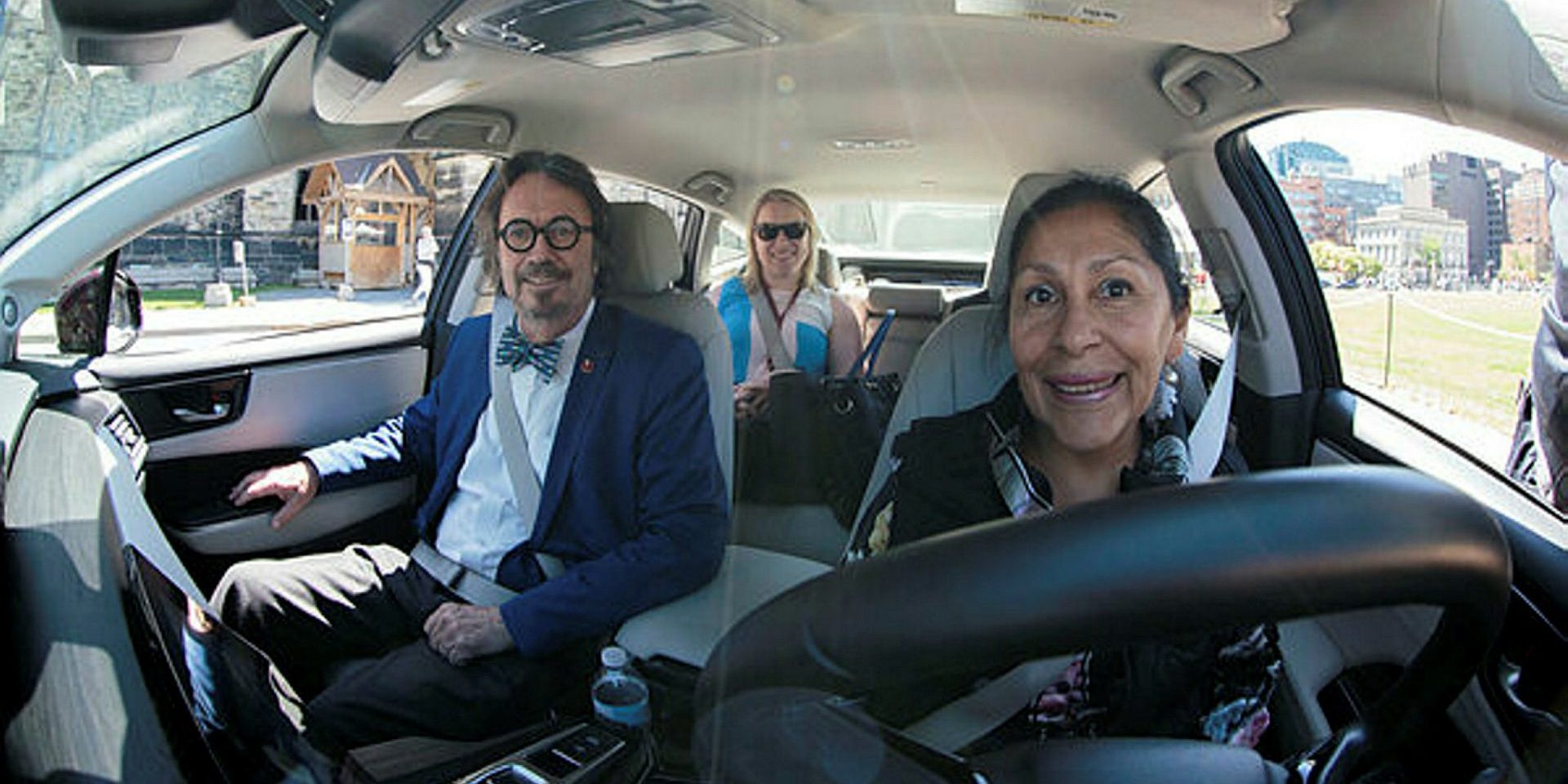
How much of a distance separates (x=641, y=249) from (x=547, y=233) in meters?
0.27

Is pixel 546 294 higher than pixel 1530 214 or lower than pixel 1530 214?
lower

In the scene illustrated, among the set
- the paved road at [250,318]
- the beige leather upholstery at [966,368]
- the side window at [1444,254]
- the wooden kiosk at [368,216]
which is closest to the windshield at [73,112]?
the wooden kiosk at [368,216]

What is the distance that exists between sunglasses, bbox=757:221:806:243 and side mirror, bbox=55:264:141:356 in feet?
7.56

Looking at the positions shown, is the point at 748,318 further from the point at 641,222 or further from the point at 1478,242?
the point at 1478,242

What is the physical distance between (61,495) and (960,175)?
3116 millimetres

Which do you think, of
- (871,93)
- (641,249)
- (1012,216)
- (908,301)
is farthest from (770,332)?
(1012,216)

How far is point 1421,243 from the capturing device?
5.56 ft

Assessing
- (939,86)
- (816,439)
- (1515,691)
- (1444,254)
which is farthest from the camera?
(816,439)

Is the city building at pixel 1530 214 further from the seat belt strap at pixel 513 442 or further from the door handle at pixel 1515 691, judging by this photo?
the seat belt strap at pixel 513 442

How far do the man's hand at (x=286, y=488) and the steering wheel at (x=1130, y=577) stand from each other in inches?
79.0

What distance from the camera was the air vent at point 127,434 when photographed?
5.53ft

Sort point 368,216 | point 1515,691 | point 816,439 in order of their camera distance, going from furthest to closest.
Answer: point 816,439 → point 368,216 → point 1515,691

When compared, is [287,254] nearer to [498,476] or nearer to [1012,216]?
[498,476]

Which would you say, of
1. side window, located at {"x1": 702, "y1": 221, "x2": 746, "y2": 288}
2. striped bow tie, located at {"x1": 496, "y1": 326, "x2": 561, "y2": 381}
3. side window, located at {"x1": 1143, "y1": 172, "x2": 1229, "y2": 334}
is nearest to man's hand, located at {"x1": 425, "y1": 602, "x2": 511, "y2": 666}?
striped bow tie, located at {"x1": 496, "y1": 326, "x2": 561, "y2": 381}
